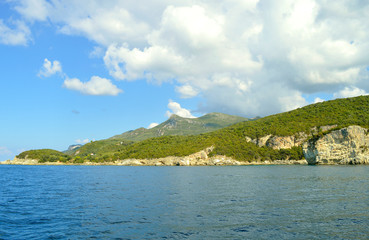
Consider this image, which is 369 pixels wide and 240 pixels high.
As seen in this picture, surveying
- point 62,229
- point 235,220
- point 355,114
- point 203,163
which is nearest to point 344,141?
point 355,114

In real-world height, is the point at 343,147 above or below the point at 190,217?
above

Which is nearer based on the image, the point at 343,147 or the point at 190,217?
the point at 190,217

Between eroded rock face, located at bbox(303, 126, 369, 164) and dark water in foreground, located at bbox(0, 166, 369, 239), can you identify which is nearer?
dark water in foreground, located at bbox(0, 166, 369, 239)

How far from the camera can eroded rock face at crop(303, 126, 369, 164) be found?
122 m

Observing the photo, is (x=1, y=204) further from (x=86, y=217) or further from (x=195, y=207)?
(x=195, y=207)

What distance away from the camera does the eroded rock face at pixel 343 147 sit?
12162cm

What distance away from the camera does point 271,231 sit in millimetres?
19281

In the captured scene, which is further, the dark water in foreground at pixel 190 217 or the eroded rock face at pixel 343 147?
the eroded rock face at pixel 343 147

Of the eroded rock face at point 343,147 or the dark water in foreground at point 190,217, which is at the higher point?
the eroded rock face at point 343,147

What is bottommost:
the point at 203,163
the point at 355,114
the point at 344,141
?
the point at 203,163

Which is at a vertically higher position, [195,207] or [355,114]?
[355,114]

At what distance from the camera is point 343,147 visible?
126 m

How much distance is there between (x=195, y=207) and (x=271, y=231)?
1078cm

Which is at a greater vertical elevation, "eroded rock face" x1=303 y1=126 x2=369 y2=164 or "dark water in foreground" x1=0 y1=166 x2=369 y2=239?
"eroded rock face" x1=303 y1=126 x2=369 y2=164
